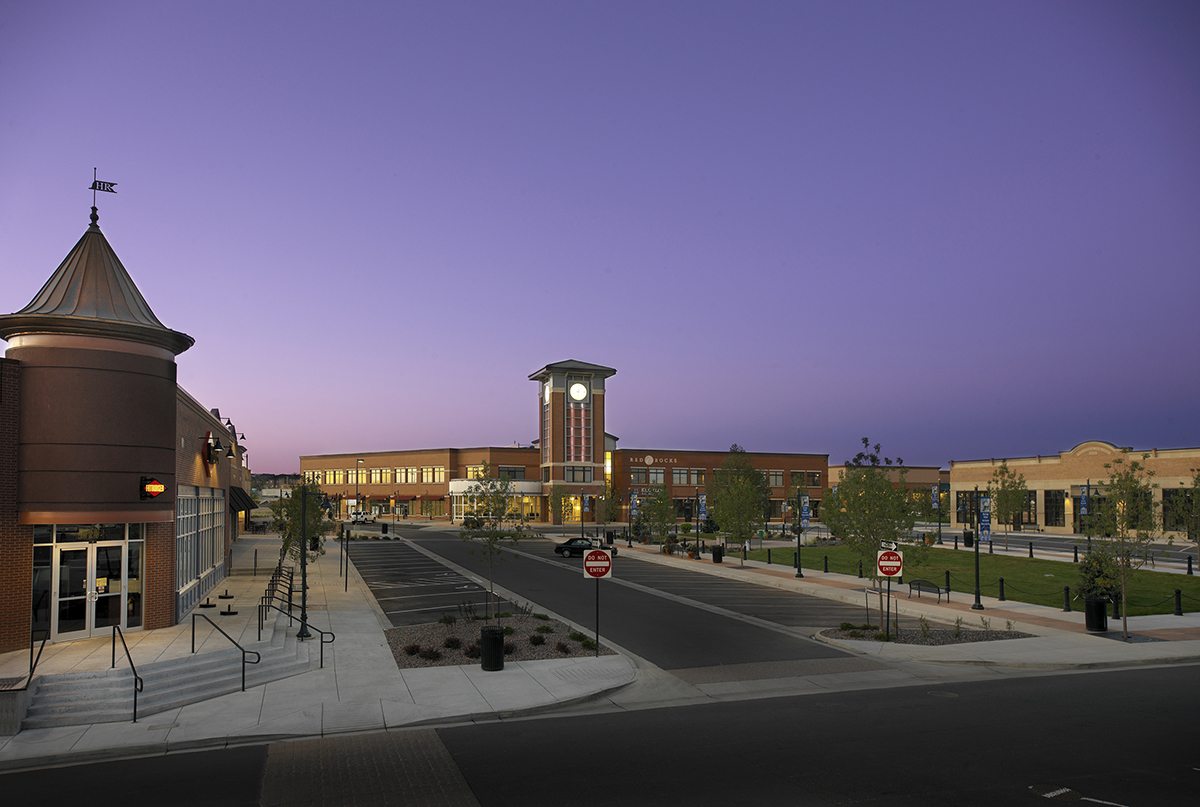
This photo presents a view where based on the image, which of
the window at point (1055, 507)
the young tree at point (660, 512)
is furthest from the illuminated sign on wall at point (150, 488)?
the window at point (1055, 507)

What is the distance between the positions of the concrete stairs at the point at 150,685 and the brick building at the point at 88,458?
325cm

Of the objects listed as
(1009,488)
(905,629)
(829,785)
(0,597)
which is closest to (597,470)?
(1009,488)

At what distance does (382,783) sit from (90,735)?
19.4 feet

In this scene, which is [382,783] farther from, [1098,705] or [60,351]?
[60,351]

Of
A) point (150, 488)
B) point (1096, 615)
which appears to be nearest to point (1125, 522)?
point (1096, 615)

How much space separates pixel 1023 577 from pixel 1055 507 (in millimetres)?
46500

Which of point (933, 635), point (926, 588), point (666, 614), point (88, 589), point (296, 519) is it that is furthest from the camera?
point (296, 519)

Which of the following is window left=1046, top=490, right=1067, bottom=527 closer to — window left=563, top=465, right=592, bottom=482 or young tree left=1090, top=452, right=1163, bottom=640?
window left=563, top=465, right=592, bottom=482

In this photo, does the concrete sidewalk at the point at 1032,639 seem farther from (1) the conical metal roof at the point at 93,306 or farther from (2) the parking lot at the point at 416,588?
(1) the conical metal roof at the point at 93,306

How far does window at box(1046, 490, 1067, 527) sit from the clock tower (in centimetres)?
4876

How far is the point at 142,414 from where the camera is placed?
63.7 ft

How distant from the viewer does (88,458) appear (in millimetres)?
18344

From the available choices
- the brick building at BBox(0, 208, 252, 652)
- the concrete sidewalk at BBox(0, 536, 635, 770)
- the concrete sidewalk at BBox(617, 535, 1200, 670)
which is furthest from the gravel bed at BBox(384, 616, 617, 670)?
the concrete sidewalk at BBox(617, 535, 1200, 670)

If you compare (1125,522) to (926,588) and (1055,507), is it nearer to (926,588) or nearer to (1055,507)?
(926,588)
